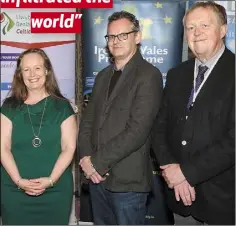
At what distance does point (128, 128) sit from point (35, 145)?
0.70 meters

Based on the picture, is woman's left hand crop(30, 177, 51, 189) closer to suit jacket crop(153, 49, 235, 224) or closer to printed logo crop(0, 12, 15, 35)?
suit jacket crop(153, 49, 235, 224)

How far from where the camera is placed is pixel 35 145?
2.67 m

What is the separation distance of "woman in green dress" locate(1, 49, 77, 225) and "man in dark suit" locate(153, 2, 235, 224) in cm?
79

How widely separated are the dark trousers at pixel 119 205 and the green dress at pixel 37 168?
0.28 metres

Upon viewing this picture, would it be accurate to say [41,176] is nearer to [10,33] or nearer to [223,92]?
[223,92]

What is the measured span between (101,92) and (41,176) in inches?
29.0

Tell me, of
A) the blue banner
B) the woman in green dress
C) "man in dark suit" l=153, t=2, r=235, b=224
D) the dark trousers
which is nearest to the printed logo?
the blue banner

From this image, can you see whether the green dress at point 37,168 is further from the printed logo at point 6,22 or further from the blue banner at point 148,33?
the printed logo at point 6,22

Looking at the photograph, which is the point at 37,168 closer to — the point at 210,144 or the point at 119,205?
the point at 119,205

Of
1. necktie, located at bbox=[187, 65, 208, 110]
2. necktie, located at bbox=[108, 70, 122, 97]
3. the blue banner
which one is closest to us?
necktie, located at bbox=[187, 65, 208, 110]

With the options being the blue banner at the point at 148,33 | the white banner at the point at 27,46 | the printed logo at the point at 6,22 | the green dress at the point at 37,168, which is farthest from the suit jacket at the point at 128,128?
the printed logo at the point at 6,22

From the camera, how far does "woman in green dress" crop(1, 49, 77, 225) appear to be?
266 centimetres

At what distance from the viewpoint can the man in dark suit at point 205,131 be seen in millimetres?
2102

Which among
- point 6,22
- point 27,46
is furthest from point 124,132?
point 6,22
